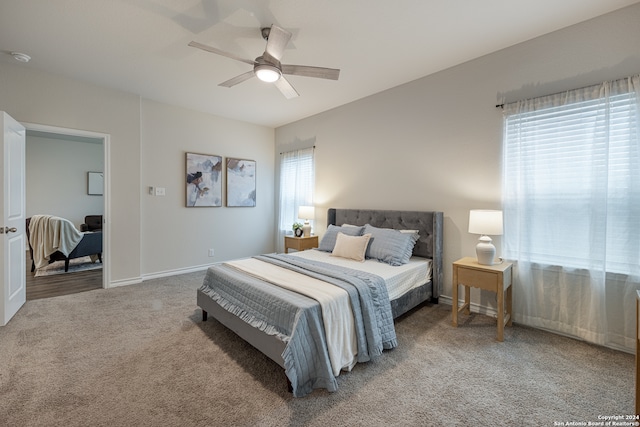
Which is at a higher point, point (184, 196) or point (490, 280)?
point (184, 196)

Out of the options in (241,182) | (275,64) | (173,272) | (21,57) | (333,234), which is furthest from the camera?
(241,182)

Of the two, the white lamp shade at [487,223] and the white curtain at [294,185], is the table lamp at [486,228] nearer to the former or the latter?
the white lamp shade at [487,223]

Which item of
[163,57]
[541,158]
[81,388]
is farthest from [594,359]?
[163,57]

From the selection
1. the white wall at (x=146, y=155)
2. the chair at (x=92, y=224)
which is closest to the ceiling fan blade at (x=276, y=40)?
the white wall at (x=146, y=155)

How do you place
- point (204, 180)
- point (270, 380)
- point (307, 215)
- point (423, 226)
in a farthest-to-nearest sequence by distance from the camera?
point (204, 180) → point (307, 215) → point (423, 226) → point (270, 380)

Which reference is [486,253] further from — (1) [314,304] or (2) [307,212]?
(2) [307,212]

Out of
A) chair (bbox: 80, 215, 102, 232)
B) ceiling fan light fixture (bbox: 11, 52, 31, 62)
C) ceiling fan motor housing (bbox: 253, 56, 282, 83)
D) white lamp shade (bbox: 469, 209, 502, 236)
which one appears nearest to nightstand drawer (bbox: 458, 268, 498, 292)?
white lamp shade (bbox: 469, 209, 502, 236)

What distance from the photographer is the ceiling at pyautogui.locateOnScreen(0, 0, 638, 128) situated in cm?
223

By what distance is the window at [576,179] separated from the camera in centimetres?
222

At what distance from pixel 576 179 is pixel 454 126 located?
1.28 meters

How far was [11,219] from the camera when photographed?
114 inches

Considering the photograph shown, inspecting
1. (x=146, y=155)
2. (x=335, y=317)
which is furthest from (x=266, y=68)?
(x=146, y=155)

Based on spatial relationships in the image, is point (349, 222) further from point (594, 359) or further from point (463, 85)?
point (594, 359)

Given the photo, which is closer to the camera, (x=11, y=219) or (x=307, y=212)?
(x=11, y=219)
